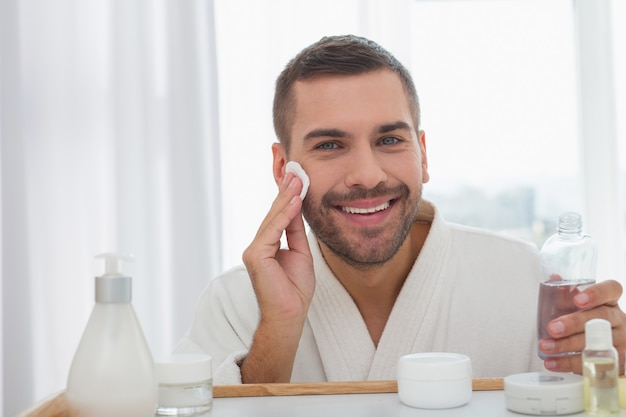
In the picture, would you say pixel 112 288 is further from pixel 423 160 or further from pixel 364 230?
pixel 423 160

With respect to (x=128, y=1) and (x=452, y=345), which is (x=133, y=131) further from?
(x=452, y=345)

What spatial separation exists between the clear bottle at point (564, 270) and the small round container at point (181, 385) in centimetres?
46

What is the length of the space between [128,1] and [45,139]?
49 cm

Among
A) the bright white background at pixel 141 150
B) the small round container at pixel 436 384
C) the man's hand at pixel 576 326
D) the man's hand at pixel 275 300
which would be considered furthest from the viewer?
the bright white background at pixel 141 150

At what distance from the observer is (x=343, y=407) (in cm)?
87

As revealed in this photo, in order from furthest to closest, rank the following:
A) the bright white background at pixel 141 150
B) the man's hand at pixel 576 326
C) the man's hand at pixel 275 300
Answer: the bright white background at pixel 141 150
the man's hand at pixel 275 300
the man's hand at pixel 576 326

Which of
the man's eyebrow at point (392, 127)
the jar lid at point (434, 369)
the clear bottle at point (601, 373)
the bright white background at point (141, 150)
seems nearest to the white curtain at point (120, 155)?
the bright white background at point (141, 150)

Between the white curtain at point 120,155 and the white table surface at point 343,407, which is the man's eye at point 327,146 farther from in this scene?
the white curtain at point 120,155

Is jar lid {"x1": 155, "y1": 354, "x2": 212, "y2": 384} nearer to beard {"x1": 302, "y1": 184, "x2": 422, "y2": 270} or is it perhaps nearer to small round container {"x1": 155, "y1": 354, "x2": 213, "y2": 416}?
small round container {"x1": 155, "y1": 354, "x2": 213, "y2": 416}

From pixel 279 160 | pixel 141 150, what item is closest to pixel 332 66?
pixel 279 160

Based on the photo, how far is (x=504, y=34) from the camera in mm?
2514

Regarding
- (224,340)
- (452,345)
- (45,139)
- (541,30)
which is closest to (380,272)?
(452,345)

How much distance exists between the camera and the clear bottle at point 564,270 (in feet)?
3.30

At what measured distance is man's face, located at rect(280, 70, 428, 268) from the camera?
127cm
